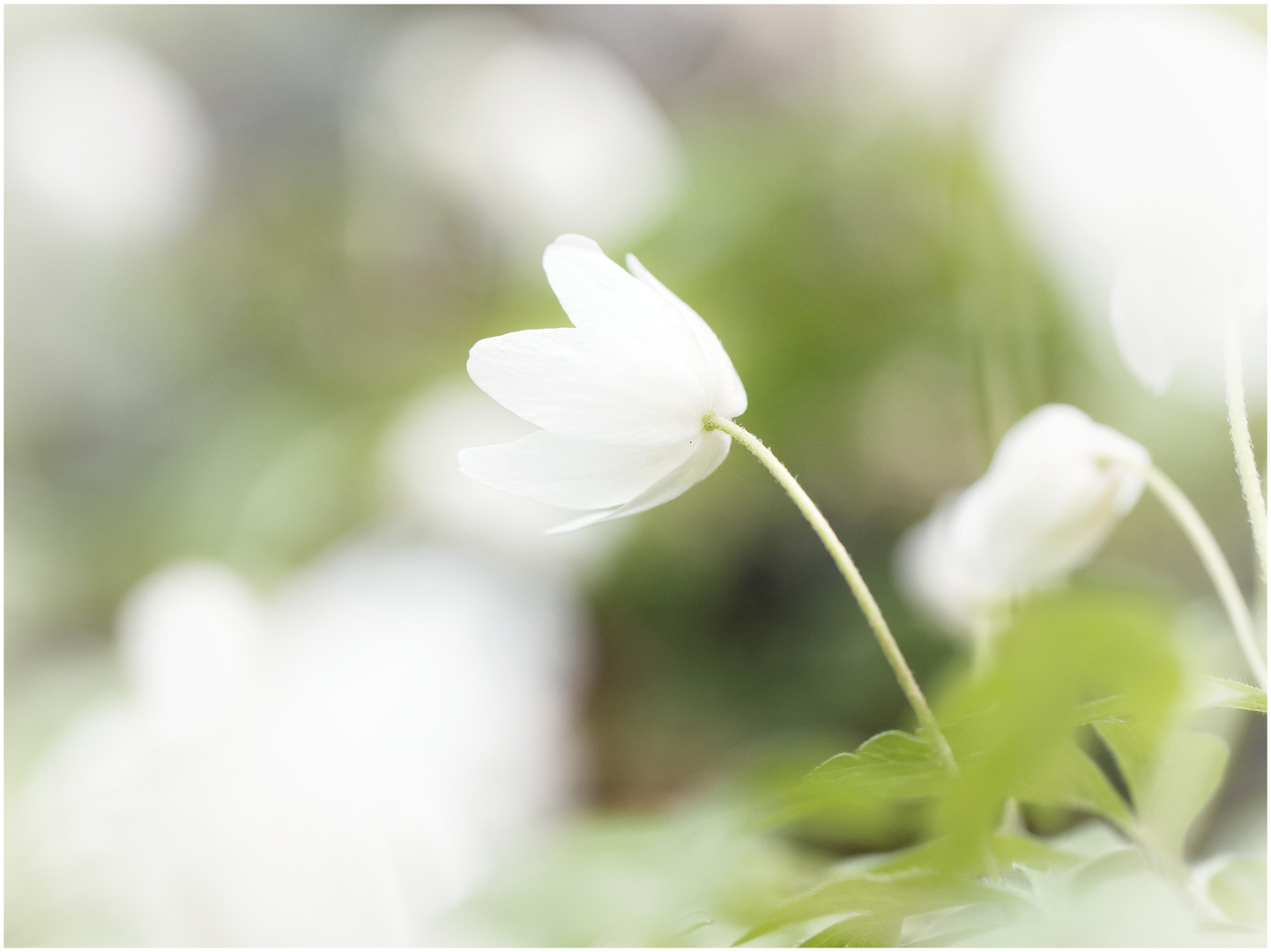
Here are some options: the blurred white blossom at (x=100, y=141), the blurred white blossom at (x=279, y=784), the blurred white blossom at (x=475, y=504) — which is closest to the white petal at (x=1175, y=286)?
the blurred white blossom at (x=279, y=784)

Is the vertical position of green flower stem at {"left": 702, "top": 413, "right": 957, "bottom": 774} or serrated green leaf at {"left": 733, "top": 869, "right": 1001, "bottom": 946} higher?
green flower stem at {"left": 702, "top": 413, "right": 957, "bottom": 774}

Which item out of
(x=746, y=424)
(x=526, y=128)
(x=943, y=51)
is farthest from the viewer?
(x=526, y=128)

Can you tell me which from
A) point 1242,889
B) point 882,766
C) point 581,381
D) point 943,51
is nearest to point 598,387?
point 581,381

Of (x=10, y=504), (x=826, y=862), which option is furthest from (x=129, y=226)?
(x=826, y=862)

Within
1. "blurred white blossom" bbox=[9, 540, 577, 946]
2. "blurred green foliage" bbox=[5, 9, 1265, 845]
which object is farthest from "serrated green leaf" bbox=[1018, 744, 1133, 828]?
"blurred green foliage" bbox=[5, 9, 1265, 845]

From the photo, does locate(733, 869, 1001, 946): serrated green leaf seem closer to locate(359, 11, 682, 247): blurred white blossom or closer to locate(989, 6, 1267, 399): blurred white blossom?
locate(989, 6, 1267, 399): blurred white blossom

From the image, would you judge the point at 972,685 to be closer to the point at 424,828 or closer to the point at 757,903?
the point at 757,903

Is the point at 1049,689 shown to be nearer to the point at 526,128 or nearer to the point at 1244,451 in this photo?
the point at 1244,451
